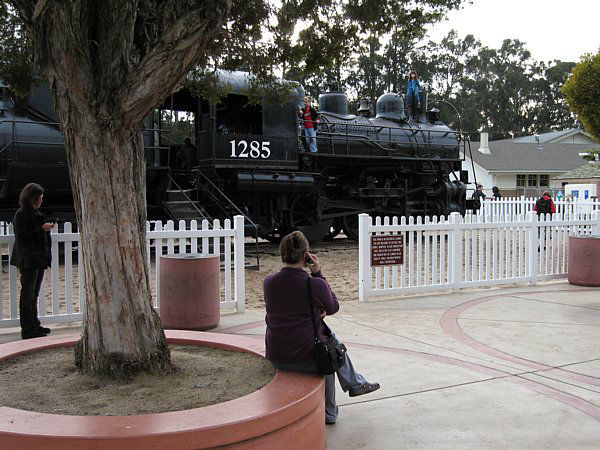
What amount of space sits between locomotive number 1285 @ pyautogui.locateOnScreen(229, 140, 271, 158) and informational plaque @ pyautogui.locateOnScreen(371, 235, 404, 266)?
576 cm

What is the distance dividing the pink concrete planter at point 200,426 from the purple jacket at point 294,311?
26 cm

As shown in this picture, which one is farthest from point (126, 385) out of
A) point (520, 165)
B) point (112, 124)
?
point (520, 165)

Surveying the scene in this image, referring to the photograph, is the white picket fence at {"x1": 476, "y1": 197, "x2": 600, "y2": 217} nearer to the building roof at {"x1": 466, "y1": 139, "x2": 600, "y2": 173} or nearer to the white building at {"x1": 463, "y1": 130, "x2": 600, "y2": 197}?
the white building at {"x1": 463, "y1": 130, "x2": 600, "y2": 197}

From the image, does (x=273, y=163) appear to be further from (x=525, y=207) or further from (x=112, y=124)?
(x=525, y=207)

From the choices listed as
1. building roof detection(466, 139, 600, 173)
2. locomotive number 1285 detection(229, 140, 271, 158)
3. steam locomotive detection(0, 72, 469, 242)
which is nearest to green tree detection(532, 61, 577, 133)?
building roof detection(466, 139, 600, 173)

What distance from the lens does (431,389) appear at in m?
4.58

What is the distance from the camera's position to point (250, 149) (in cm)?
1338

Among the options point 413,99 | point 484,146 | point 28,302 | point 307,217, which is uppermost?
point 484,146

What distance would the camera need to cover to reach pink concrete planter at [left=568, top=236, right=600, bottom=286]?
9.38m

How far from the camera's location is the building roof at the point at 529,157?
142ft

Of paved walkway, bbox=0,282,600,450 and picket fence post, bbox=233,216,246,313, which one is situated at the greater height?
picket fence post, bbox=233,216,246,313

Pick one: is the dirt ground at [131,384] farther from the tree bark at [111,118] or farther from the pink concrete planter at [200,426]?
the pink concrete planter at [200,426]

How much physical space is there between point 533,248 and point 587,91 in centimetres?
930

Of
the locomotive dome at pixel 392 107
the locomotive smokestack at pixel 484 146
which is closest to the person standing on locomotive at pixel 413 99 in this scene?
the locomotive dome at pixel 392 107
